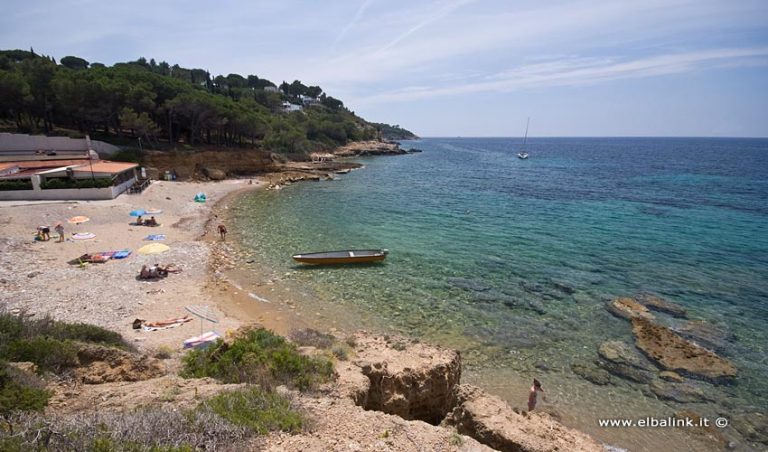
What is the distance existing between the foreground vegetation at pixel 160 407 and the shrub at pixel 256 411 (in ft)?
0.05

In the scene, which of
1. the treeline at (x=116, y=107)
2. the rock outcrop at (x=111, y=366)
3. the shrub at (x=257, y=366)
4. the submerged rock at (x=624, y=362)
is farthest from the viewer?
the treeline at (x=116, y=107)

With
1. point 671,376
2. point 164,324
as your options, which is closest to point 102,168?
point 164,324

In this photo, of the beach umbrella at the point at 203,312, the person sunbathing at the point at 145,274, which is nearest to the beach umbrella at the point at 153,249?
the person sunbathing at the point at 145,274

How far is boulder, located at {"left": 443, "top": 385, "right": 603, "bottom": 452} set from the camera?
26.9 feet

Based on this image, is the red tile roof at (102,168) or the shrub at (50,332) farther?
the red tile roof at (102,168)

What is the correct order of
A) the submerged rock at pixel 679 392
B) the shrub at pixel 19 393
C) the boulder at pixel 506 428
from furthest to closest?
1. the submerged rock at pixel 679 392
2. the boulder at pixel 506 428
3. the shrub at pixel 19 393

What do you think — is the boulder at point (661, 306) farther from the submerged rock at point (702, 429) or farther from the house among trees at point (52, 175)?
the house among trees at point (52, 175)

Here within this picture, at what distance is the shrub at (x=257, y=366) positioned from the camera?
8648mm

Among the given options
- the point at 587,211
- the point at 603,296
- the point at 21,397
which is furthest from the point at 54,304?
the point at 587,211

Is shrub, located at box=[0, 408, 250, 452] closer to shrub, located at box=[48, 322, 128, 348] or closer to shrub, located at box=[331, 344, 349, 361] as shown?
shrub, located at box=[331, 344, 349, 361]

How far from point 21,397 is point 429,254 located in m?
20.9

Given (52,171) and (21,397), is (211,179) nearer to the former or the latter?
(52,171)

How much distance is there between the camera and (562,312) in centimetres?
1775

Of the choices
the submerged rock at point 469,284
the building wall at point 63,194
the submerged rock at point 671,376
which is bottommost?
the submerged rock at point 671,376
